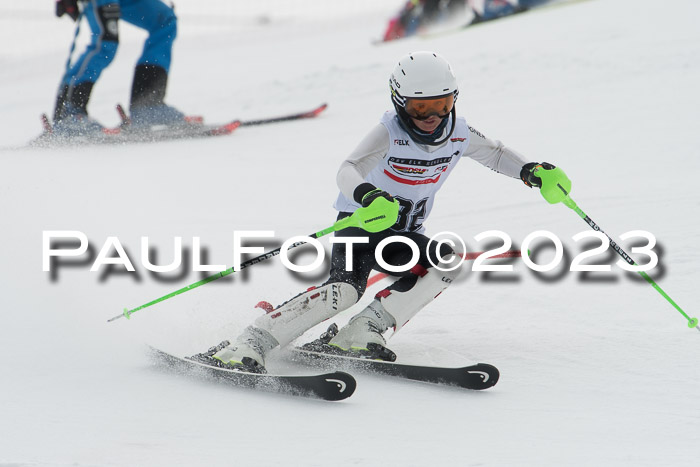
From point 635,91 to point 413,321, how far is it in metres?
5.31

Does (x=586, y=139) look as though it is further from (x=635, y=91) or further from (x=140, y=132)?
(x=140, y=132)

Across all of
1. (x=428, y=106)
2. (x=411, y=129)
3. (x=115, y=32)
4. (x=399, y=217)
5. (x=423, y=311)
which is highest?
(x=428, y=106)

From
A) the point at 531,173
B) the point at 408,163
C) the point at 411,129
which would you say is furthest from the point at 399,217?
the point at 531,173

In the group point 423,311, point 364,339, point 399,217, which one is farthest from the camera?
point 423,311

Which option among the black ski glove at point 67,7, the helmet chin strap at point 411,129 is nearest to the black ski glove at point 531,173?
the helmet chin strap at point 411,129

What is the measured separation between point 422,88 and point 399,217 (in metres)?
0.59

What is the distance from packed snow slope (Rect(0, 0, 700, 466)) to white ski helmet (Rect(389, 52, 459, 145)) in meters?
0.99

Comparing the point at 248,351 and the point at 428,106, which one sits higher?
the point at 428,106

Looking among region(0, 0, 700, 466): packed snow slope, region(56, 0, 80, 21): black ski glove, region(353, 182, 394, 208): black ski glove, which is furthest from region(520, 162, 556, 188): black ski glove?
region(56, 0, 80, 21): black ski glove

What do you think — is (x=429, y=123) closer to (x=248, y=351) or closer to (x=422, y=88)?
(x=422, y=88)

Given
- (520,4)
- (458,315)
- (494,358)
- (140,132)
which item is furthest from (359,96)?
(494,358)

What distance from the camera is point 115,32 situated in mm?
7785

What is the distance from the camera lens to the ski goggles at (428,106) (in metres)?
3.32

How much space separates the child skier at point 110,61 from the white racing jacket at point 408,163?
4.87m
